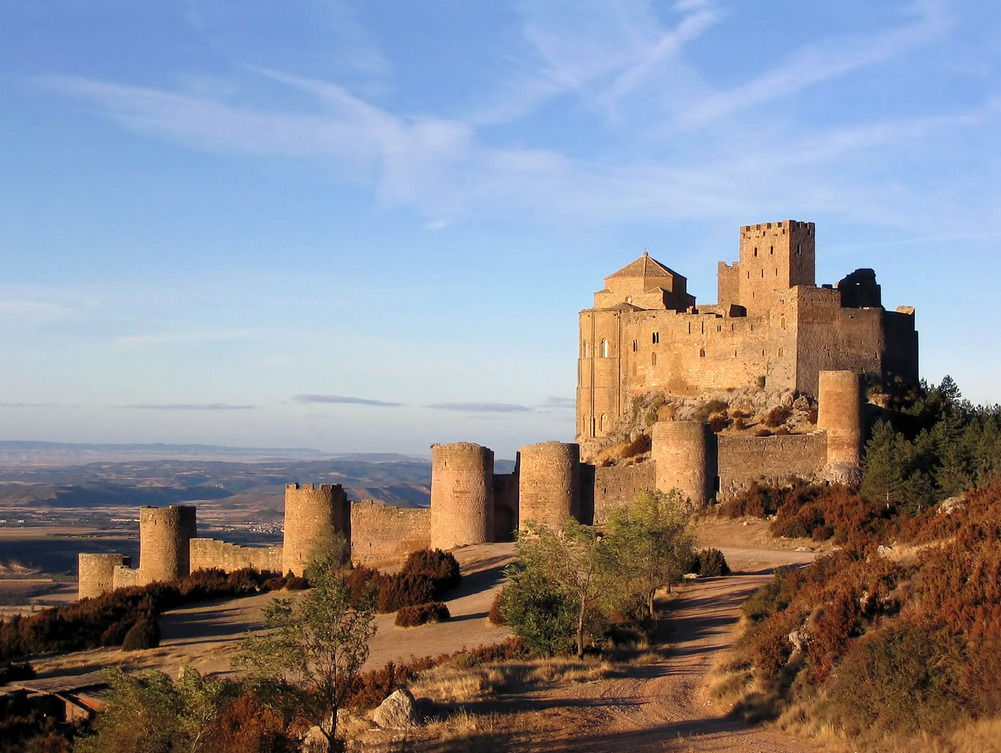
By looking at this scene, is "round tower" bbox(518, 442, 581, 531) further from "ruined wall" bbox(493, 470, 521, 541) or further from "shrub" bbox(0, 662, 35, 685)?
"shrub" bbox(0, 662, 35, 685)

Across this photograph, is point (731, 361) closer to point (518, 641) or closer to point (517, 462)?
point (517, 462)

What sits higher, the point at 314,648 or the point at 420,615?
the point at 314,648

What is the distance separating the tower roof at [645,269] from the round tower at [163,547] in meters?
19.5

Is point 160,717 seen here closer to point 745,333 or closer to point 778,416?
point 778,416

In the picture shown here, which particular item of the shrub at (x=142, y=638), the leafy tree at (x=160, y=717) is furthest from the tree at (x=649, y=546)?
the shrub at (x=142, y=638)

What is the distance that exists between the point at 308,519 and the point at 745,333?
16621 mm

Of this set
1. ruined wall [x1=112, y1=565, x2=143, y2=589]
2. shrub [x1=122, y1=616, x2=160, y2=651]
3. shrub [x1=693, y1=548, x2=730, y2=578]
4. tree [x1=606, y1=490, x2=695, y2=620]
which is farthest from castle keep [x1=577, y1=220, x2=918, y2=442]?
shrub [x1=122, y1=616, x2=160, y2=651]

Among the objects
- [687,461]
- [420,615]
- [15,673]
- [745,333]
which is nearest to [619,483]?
[687,461]

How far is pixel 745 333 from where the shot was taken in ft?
137

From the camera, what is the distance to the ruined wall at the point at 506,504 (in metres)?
34.2

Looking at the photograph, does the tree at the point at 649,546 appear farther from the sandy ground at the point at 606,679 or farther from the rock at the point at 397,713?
the rock at the point at 397,713

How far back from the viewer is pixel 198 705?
14.4 meters

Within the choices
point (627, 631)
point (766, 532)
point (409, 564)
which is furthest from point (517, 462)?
point (627, 631)

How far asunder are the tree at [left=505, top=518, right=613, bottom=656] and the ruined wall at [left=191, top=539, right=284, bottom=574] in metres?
16.0
